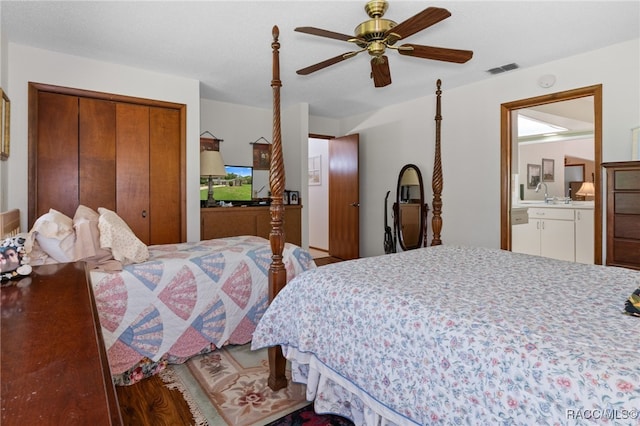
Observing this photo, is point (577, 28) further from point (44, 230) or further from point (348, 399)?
point (44, 230)

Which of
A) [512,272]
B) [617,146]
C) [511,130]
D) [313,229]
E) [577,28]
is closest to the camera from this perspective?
[512,272]

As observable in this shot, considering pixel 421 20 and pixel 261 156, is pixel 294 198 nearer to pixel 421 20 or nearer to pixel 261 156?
pixel 261 156

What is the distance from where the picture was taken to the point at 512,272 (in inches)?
69.6

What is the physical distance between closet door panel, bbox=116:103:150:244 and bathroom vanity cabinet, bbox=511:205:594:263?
15.5 feet

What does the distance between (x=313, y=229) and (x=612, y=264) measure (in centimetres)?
512

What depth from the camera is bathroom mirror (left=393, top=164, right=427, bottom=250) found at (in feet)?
15.2

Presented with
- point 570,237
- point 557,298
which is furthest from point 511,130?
point 557,298

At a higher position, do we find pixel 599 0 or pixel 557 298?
pixel 599 0

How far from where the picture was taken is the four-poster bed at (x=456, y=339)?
0.88m

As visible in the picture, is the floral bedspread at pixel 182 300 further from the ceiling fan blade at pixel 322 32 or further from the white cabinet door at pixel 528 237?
the white cabinet door at pixel 528 237

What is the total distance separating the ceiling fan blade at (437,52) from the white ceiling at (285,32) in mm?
364

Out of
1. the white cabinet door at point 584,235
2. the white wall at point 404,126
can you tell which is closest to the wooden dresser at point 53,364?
the white wall at point 404,126

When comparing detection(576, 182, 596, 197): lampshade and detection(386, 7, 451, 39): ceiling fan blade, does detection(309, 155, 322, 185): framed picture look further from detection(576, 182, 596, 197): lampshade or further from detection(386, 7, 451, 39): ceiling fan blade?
detection(386, 7, 451, 39): ceiling fan blade

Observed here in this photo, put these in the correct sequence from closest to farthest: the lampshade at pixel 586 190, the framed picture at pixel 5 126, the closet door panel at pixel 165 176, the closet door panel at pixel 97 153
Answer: the framed picture at pixel 5 126, the closet door panel at pixel 97 153, the closet door panel at pixel 165 176, the lampshade at pixel 586 190
